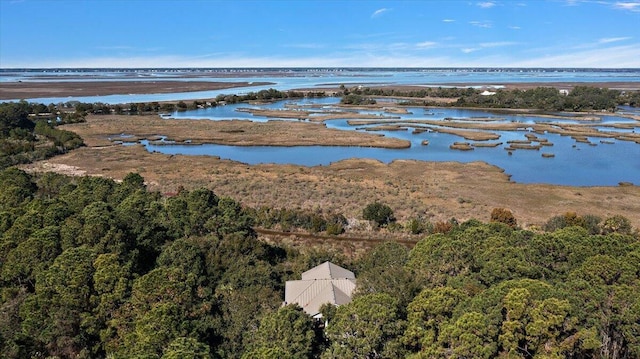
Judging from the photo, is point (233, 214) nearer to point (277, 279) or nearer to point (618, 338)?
point (277, 279)

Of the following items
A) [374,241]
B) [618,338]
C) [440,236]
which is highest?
[440,236]

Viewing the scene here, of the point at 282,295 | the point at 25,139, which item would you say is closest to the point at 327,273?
the point at 282,295

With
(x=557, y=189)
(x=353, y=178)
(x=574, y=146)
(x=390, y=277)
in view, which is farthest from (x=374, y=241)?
(x=574, y=146)

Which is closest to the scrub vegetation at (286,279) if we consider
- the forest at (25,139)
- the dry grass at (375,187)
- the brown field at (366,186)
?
the brown field at (366,186)

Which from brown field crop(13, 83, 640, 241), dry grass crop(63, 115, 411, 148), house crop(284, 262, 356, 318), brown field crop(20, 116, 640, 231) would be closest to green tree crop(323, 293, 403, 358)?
house crop(284, 262, 356, 318)

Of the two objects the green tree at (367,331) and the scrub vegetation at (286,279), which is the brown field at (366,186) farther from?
the green tree at (367,331)
